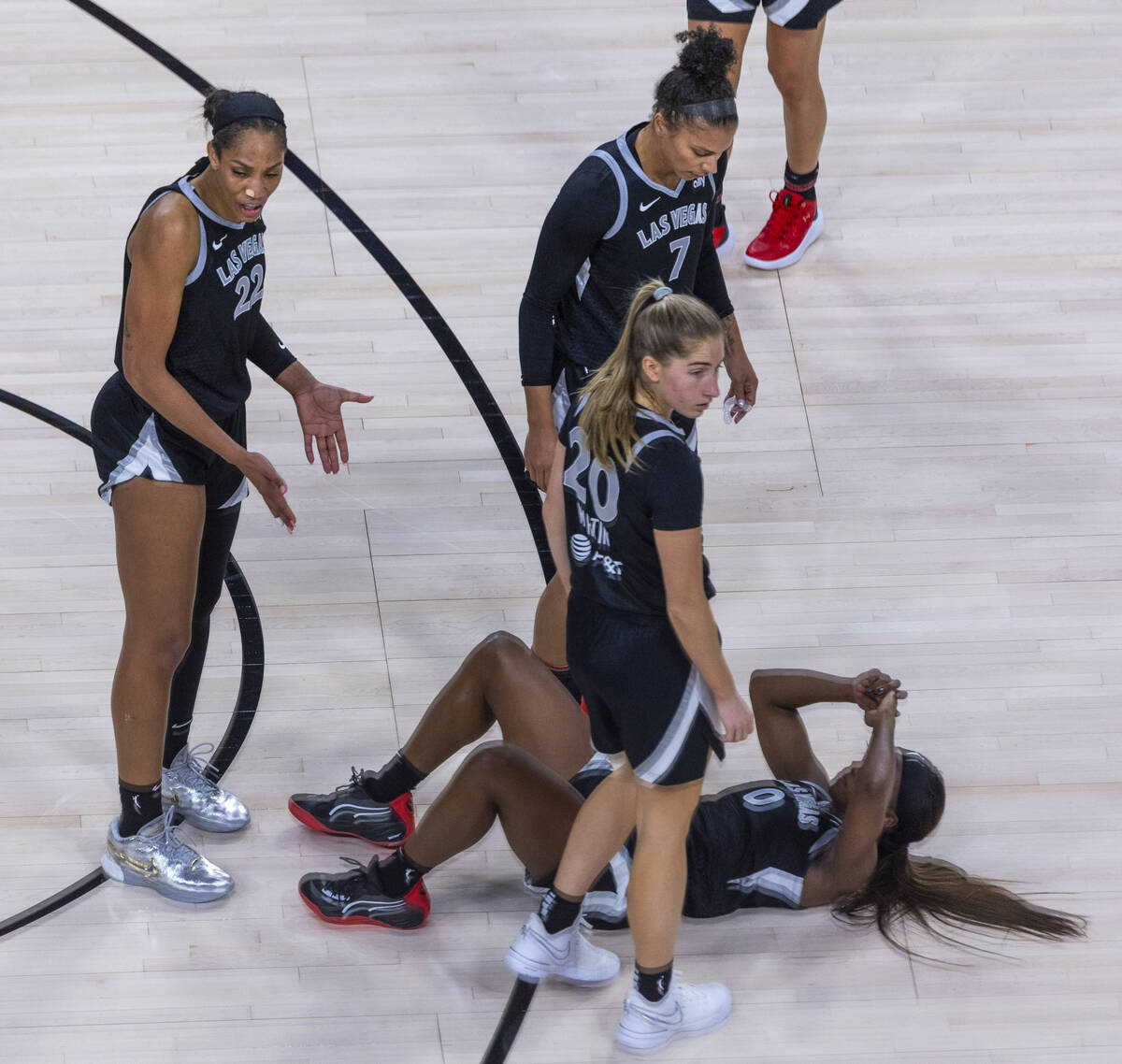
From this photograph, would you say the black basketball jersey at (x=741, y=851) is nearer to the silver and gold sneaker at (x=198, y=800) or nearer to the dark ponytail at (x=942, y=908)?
the dark ponytail at (x=942, y=908)

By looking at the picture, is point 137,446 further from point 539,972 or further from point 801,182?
point 801,182

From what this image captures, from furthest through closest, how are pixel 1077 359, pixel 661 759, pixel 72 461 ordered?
1. pixel 1077 359
2. pixel 72 461
3. pixel 661 759

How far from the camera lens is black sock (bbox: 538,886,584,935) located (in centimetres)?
310

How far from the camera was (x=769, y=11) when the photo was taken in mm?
4703

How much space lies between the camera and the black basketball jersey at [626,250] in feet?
10.9

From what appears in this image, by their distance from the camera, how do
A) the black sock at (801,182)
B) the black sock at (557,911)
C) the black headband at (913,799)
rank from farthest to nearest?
the black sock at (801,182) → the black headband at (913,799) → the black sock at (557,911)

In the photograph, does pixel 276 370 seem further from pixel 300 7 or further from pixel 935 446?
pixel 300 7

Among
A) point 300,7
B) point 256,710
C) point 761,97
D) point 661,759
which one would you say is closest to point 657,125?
point 661,759

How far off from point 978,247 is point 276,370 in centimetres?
278

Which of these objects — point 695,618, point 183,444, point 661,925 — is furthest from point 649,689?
point 183,444

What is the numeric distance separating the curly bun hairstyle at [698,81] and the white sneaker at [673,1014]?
5.92ft

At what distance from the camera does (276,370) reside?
3463mm

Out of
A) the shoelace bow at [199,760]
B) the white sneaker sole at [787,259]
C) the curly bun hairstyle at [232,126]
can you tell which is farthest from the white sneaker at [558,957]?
the white sneaker sole at [787,259]

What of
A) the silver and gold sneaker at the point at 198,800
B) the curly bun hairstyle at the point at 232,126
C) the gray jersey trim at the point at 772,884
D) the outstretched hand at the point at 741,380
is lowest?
the gray jersey trim at the point at 772,884
